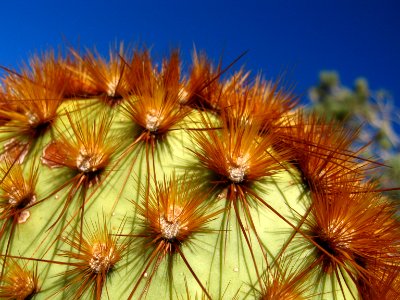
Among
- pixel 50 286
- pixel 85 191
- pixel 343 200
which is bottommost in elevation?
pixel 50 286

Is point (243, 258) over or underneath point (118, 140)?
underneath

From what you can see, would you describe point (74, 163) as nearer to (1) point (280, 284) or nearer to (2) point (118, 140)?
(2) point (118, 140)

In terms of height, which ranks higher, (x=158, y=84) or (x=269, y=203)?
(x=158, y=84)

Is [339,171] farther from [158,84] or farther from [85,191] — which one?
[85,191]

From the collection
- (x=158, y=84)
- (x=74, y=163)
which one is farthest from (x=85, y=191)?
(x=158, y=84)

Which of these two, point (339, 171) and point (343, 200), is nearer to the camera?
point (343, 200)

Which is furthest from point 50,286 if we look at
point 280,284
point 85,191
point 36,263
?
point 280,284

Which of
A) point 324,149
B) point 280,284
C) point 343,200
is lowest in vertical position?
point 280,284
